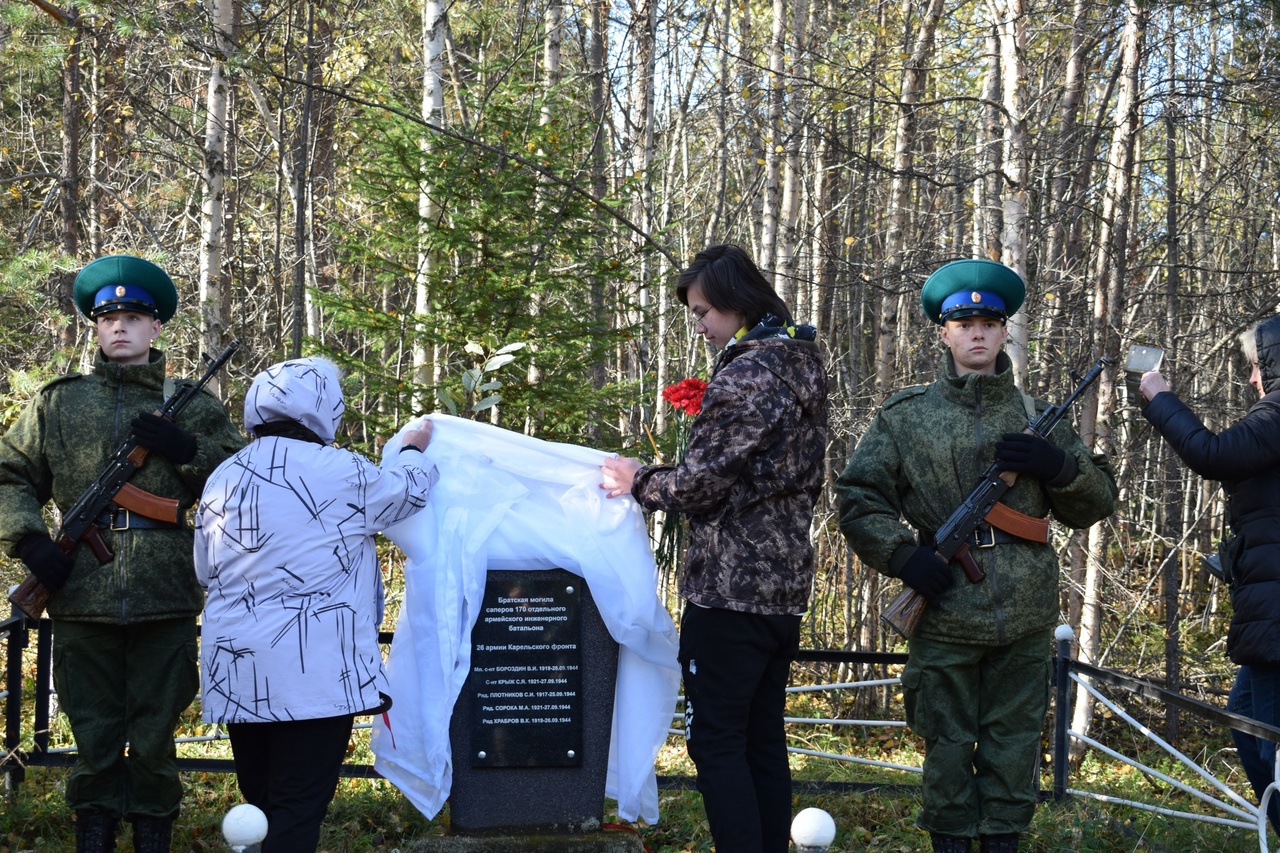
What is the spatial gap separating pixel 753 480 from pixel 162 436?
2.00 metres

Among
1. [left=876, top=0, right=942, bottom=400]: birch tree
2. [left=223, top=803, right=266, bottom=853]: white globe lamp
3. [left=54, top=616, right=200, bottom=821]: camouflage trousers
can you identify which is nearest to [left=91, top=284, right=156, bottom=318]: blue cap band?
[left=54, top=616, right=200, bottom=821]: camouflage trousers

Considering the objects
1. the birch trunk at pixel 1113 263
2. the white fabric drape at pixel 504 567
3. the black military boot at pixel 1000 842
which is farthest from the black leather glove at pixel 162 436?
the birch trunk at pixel 1113 263

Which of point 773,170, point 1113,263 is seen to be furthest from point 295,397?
point 773,170

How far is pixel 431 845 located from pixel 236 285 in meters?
14.2

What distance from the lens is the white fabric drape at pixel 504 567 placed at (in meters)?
4.12

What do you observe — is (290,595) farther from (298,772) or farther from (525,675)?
(525,675)

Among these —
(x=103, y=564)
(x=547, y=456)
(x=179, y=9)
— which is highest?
(x=179, y=9)

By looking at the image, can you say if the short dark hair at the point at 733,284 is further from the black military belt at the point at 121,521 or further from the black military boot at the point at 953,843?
the black military belt at the point at 121,521

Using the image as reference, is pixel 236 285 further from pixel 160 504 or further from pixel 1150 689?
pixel 1150 689

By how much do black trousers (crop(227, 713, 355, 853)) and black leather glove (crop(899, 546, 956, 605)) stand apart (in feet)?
5.87


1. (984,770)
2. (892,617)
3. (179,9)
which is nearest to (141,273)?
(892,617)

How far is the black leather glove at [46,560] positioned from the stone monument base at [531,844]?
155 centimetres

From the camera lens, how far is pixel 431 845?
4.20 meters

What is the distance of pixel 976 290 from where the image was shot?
153 inches
